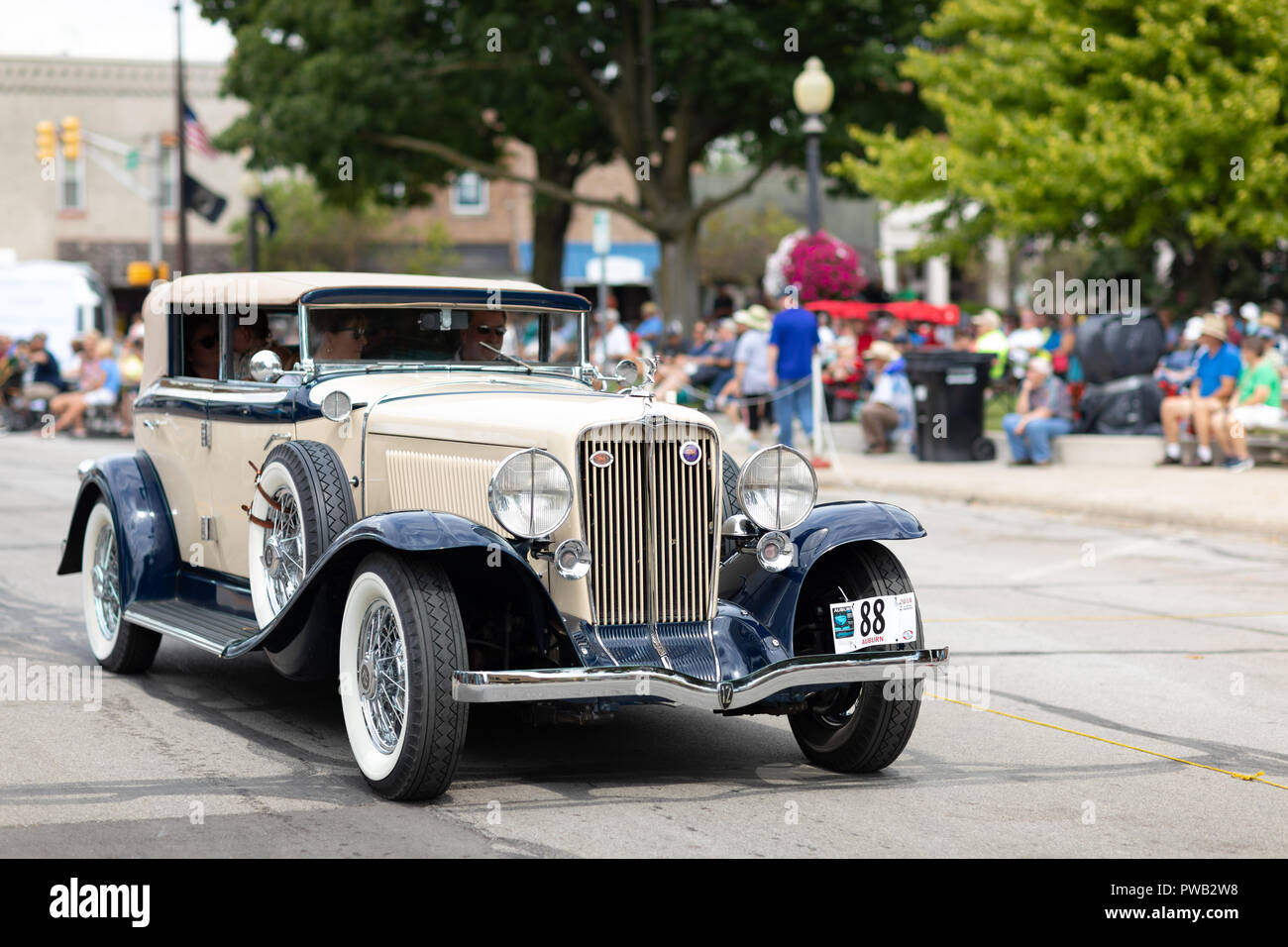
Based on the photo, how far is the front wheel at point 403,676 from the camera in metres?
5.30

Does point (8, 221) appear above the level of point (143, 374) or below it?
above

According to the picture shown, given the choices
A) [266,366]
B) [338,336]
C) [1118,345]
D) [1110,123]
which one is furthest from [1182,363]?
[266,366]

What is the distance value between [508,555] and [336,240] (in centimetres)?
4799

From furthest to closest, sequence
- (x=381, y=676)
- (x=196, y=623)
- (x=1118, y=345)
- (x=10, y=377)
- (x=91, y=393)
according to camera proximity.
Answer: (x=10, y=377) < (x=91, y=393) < (x=1118, y=345) < (x=196, y=623) < (x=381, y=676)

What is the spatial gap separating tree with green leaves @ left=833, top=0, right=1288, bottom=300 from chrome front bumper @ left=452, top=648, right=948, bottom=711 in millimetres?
18312

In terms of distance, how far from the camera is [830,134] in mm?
31047

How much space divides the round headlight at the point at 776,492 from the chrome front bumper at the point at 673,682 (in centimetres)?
60

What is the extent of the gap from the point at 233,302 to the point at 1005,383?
56.7 feet

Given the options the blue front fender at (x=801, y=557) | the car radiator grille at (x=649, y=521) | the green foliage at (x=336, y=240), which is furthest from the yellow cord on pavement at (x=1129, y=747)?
the green foliage at (x=336, y=240)

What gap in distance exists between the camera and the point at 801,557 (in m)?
5.97

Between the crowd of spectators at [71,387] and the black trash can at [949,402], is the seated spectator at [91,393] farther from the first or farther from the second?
the black trash can at [949,402]

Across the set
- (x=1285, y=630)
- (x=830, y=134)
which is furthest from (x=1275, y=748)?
(x=830, y=134)

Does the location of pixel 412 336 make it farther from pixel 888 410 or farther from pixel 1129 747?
pixel 888 410
